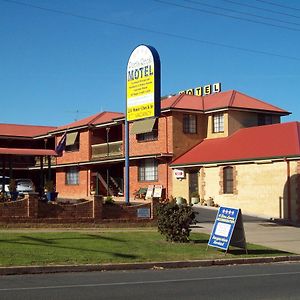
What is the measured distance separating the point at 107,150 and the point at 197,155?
10015 millimetres

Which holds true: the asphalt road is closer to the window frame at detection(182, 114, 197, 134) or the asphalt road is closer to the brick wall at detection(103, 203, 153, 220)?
the brick wall at detection(103, 203, 153, 220)

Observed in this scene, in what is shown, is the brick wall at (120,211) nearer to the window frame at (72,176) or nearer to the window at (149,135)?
the window at (149,135)

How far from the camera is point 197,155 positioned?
3619cm

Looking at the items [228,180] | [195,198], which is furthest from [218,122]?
[228,180]

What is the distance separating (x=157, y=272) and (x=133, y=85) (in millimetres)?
13735

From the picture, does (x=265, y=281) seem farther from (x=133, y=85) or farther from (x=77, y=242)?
(x=133, y=85)

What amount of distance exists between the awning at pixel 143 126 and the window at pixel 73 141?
8.63m

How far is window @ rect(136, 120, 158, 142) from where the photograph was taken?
127 feet

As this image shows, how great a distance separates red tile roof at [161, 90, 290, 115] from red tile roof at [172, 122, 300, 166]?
212 cm

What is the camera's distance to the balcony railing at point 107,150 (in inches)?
1671

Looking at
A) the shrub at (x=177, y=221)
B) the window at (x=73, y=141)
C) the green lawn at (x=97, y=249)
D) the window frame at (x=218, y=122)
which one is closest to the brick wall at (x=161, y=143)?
the window frame at (x=218, y=122)

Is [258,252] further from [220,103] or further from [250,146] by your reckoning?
[220,103]

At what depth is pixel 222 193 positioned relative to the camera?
33438mm

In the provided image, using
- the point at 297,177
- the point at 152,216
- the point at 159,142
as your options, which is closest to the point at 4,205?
the point at 152,216
